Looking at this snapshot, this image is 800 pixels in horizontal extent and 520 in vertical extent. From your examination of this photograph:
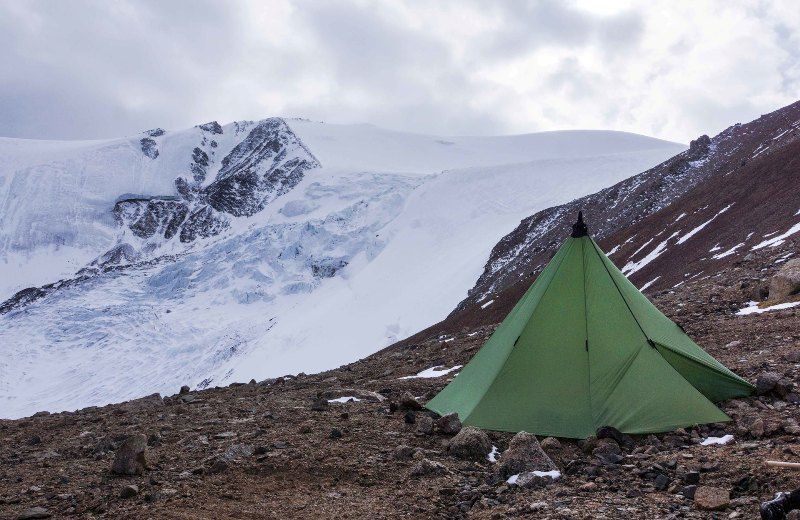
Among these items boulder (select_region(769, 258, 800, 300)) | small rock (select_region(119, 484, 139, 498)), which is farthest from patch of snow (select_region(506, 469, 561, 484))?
boulder (select_region(769, 258, 800, 300))

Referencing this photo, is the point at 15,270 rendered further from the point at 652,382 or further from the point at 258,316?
the point at 652,382

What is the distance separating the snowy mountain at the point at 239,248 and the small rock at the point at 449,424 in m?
33.5

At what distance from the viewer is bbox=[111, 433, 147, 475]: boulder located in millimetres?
6062

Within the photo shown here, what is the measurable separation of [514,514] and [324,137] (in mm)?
108211

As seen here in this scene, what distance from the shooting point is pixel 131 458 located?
6117 millimetres

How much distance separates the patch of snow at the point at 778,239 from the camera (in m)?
18.0

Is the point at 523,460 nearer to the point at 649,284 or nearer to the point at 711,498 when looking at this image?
the point at 711,498

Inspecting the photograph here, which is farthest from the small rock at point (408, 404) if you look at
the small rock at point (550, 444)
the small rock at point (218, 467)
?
the small rock at point (218, 467)

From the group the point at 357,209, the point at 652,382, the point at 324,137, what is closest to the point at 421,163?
the point at 324,137

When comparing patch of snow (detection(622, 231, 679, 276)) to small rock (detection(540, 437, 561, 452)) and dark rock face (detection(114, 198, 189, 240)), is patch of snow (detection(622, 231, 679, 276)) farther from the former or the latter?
dark rock face (detection(114, 198, 189, 240))

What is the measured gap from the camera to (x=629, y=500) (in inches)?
181

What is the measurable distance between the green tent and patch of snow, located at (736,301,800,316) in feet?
13.7

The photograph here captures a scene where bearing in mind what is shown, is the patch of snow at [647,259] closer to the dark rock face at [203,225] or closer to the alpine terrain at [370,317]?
the alpine terrain at [370,317]

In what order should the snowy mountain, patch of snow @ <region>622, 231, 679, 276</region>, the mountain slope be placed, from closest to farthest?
the mountain slope
patch of snow @ <region>622, 231, 679, 276</region>
the snowy mountain
